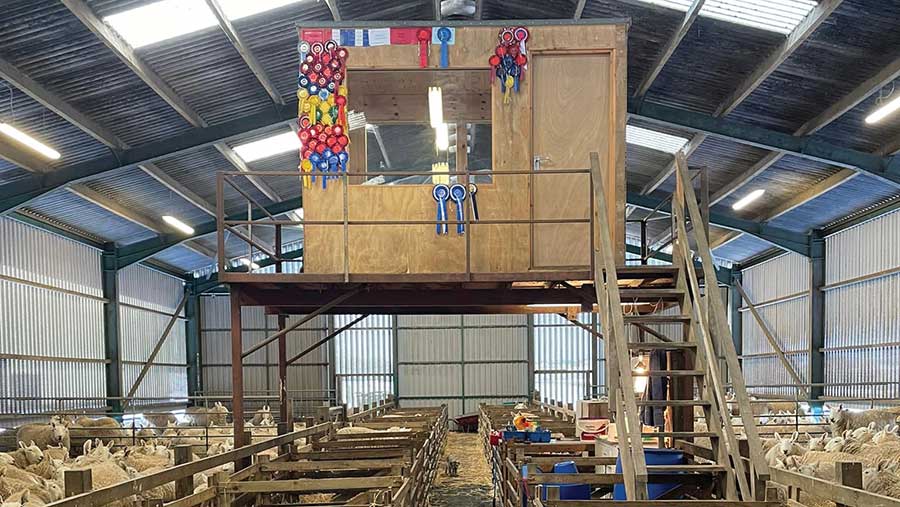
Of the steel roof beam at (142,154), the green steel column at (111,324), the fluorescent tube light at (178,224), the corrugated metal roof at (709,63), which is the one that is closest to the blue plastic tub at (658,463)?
the corrugated metal roof at (709,63)

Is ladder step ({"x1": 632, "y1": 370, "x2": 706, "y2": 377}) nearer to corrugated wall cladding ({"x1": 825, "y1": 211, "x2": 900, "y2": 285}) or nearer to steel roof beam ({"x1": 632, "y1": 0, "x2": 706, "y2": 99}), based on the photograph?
steel roof beam ({"x1": 632, "y1": 0, "x2": 706, "y2": 99})

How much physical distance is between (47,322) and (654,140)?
1603cm

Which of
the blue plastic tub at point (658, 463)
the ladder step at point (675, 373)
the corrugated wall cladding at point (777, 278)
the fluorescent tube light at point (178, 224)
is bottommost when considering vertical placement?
the blue plastic tub at point (658, 463)

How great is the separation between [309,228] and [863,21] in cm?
884

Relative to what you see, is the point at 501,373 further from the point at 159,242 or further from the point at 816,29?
the point at 816,29

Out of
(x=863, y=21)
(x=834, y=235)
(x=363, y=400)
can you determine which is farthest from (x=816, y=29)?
(x=363, y=400)

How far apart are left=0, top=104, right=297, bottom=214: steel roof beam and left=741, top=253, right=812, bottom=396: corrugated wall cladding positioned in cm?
1588

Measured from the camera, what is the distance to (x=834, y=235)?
72.8ft

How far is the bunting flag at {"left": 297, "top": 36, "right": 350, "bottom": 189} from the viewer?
9.48 meters

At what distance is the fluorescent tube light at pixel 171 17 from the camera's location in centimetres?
1221

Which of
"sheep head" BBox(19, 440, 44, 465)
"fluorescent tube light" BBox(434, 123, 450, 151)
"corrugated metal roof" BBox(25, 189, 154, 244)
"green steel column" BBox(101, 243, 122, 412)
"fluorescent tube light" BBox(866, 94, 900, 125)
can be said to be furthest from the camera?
"green steel column" BBox(101, 243, 122, 412)

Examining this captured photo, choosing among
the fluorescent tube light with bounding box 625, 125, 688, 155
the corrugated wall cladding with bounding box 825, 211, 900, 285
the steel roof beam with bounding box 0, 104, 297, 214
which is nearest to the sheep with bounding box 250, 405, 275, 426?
the steel roof beam with bounding box 0, 104, 297, 214

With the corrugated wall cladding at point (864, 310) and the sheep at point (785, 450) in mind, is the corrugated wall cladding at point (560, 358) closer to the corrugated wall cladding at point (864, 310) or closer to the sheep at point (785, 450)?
the corrugated wall cladding at point (864, 310)

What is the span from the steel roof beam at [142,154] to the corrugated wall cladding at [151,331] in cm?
843
